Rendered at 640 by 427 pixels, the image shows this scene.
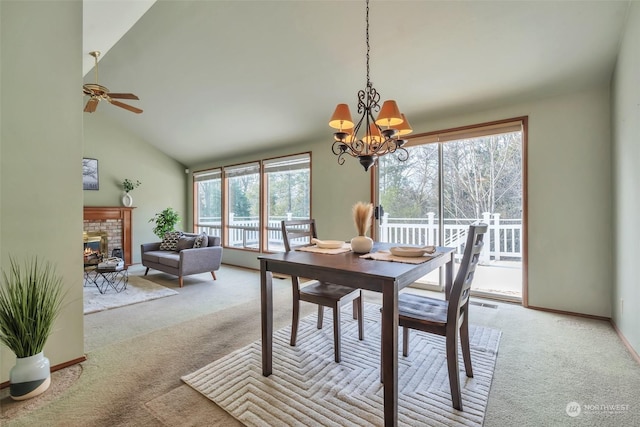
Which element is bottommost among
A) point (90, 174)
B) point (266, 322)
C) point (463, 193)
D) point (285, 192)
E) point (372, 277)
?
point (266, 322)

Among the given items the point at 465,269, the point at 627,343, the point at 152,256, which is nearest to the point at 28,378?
the point at 465,269

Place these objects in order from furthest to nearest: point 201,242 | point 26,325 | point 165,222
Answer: point 165,222 → point 201,242 → point 26,325

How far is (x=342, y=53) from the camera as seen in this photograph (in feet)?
9.87

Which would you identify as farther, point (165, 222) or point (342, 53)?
point (165, 222)

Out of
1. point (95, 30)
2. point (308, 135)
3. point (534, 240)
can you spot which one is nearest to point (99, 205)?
point (95, 30)

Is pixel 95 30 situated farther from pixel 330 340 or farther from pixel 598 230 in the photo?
pixel 598 230

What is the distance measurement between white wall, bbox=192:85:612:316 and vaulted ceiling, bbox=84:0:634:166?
0.22m

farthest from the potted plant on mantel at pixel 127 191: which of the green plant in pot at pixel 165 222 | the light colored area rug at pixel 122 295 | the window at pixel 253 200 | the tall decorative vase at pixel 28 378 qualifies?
the tall decorative vase at pixel 28 378

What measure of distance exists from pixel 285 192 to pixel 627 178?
4.40 m

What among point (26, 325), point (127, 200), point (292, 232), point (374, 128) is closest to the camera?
point (26, 325)

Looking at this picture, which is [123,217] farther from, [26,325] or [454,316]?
[454,316]

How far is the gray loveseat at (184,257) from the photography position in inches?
168

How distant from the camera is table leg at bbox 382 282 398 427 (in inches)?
53.6

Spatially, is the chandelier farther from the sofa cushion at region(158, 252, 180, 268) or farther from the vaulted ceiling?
the sofa cushion at region(158, 252, 180, 268)
